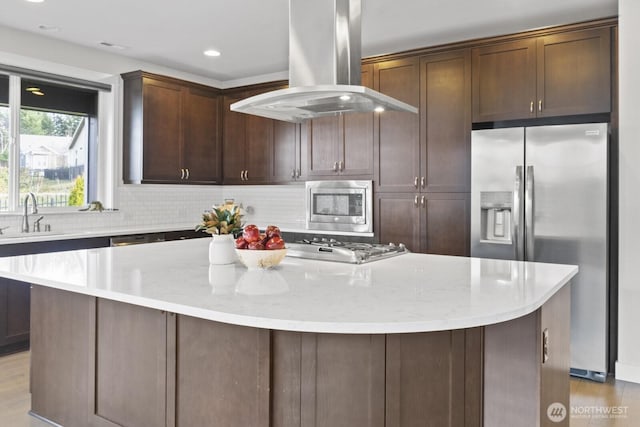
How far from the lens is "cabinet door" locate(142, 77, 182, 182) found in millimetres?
4949

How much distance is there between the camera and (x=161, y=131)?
16.7 ft

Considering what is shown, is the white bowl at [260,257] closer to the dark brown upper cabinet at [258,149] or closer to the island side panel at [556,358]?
the island side panel at [556,358]

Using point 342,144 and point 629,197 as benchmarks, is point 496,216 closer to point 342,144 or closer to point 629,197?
point 629,197

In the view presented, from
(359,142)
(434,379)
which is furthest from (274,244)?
(359,142)

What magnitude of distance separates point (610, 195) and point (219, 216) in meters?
2.77

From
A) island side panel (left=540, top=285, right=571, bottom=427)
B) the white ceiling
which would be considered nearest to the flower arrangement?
island side panel (left=540, top=285, right=571, bottom=427)

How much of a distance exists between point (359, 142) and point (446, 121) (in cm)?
87

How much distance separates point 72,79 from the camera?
4746 millimetres

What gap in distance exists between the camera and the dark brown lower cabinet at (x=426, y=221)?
4168 millimetres

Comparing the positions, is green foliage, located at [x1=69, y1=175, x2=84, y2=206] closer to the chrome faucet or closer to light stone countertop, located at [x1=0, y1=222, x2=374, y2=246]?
light stone countertop, located at [x1=0, y1=222, x2=374, y2=246]

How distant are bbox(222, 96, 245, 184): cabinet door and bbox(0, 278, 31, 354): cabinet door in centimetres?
244

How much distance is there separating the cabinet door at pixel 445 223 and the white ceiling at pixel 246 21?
4.58ft

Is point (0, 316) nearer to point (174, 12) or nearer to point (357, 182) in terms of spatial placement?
point (174, 12)

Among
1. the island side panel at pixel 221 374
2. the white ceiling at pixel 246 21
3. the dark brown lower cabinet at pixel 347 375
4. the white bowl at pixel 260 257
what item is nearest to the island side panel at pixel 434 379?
the dark brown lower cabinet at pixel 347 375
